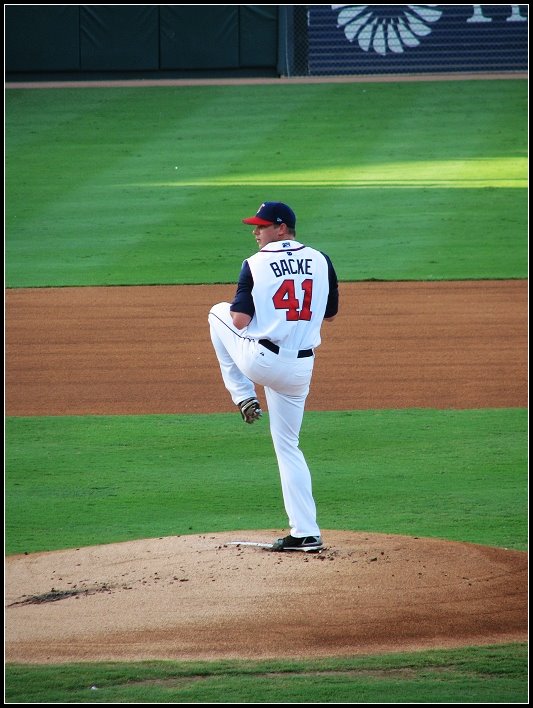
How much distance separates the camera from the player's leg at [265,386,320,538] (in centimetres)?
646

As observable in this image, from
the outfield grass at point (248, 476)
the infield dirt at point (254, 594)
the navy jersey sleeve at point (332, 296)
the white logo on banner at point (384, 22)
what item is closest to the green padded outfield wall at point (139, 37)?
the white logo on banner at point (384, 22)

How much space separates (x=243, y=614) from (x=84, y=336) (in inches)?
301

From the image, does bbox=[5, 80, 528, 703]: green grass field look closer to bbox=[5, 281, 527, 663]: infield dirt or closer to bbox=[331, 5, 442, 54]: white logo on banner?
bbox=[5, 281, 527, 663]: infield dirt

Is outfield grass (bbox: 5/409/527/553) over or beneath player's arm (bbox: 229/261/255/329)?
beneath

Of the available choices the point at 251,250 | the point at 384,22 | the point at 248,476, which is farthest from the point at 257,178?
the point at 248,476

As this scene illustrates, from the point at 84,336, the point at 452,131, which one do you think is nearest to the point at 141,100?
the point at 452,131

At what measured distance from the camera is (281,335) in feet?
20.9

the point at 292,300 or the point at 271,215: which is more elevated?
the point at 271,215

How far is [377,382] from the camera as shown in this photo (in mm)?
11273

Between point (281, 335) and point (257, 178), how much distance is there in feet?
47.1

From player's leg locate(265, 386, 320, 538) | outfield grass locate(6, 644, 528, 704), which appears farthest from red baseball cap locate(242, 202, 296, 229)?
outfield grass locate(6, 644, 528, 704)

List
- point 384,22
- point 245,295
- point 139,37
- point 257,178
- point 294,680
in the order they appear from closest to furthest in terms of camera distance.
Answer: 1. point 294,680
2. point 245,295
3. point 257,178
4. point 139,37
5. point 384,22

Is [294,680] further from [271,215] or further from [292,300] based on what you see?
[271,215]

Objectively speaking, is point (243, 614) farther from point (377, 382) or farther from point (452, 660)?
point (377, 382)
